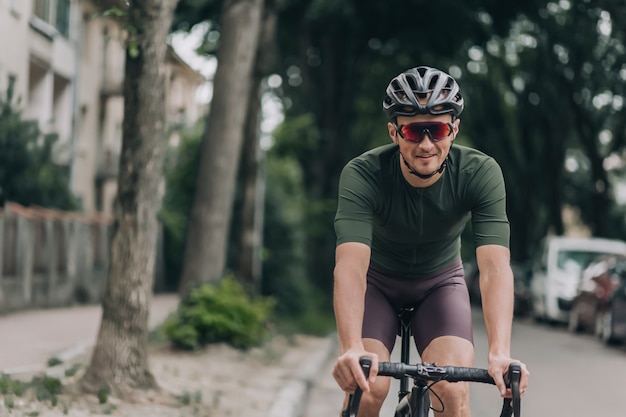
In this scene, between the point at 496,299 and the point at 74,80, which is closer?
the point at 496,299

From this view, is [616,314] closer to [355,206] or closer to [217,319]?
[217,319]

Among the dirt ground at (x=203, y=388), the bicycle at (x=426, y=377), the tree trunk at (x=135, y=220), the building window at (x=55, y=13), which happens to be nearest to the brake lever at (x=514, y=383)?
the bicycle at (x=426, y=377)

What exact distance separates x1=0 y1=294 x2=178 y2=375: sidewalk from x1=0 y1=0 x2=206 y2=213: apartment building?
11.3ft

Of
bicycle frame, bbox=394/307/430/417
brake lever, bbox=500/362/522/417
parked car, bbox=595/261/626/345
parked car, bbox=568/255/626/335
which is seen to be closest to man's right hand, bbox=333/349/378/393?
bicycle frame, bbox=394/307/430/417

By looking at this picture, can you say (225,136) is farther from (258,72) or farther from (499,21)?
(499,21)

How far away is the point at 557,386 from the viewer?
1136 cm

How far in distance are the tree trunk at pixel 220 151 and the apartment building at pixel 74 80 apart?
137cm

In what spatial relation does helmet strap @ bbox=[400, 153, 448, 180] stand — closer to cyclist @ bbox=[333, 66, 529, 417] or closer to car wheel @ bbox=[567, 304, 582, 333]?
cyclist @ bbox=[333, 66, 529, 417]

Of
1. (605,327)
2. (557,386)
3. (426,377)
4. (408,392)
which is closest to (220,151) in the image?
(557,386)

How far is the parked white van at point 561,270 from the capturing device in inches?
848

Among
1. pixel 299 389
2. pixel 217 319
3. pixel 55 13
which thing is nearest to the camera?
pixel 299 389

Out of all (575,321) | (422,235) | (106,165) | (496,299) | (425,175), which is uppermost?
(106,165)

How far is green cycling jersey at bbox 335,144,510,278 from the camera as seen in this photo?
13.7 feet

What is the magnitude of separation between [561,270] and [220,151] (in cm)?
1100
